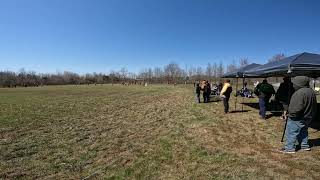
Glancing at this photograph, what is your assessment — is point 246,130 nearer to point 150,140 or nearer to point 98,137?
point 150,140

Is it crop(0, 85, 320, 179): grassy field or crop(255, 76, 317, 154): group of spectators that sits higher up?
crop(255, 76, 317, 154): group of spectators

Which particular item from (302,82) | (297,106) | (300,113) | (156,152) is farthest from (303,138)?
(156,152)

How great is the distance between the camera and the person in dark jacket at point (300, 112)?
6969mm

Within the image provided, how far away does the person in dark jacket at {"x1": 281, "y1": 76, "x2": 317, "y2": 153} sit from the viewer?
6.97 meters

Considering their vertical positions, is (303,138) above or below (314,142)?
above

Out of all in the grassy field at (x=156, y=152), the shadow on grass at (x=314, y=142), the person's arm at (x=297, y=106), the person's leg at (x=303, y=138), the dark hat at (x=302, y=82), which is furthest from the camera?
the shadow on grass at (x=314, y=142)

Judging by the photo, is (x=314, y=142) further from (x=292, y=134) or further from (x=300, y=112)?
(x=300, y=112)

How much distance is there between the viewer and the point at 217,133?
10156 mm

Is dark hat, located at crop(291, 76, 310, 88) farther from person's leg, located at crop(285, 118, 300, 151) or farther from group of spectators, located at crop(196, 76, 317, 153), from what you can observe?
person's leg, located at crop(285, 118, 300, 151)

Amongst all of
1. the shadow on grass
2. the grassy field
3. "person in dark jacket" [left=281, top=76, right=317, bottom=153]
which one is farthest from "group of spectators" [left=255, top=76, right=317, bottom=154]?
the shadow on grass

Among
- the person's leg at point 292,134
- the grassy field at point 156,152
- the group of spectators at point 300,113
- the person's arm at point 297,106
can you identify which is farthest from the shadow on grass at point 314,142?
the person's arm at point 297,106

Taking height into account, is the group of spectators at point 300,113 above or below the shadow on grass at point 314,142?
above

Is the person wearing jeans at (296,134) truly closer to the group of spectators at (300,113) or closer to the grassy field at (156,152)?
the group of spectators at (300,113)

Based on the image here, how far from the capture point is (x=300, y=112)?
6.94 m
